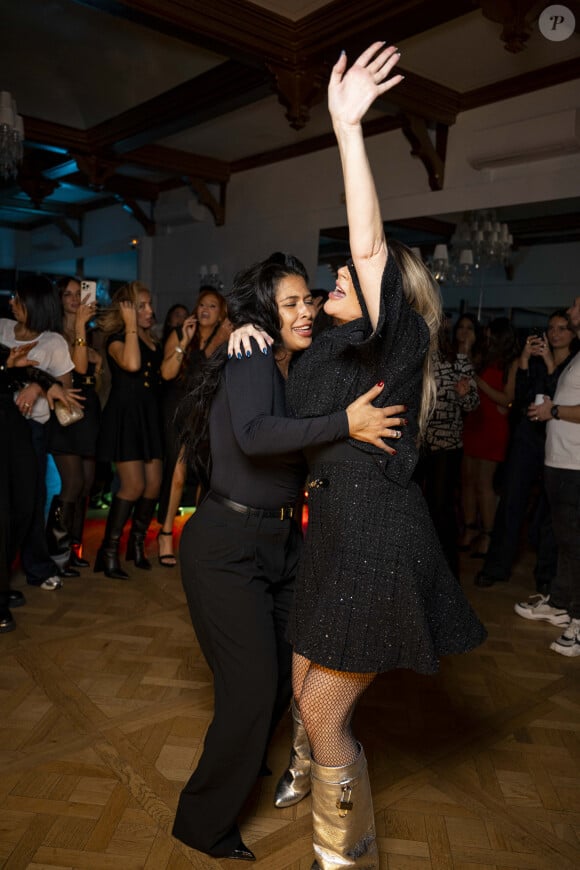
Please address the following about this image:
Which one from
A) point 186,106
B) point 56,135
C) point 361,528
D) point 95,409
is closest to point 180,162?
point 56,135

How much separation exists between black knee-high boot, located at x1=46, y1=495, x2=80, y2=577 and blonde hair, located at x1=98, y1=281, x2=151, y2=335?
1000 mm

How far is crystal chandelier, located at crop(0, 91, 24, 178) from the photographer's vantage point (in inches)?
188

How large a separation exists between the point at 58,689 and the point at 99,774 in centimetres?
60

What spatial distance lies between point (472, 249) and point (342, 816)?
184 inches

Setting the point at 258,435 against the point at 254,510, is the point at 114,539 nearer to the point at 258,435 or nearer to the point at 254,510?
the point at 254,510

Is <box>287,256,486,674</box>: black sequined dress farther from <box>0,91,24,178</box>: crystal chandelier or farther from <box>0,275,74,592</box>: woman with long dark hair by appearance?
<box>0,91,24,178</box>: crystal chandelier

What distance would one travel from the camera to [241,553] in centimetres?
172

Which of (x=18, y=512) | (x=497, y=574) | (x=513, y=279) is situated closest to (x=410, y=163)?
(x=513, y=279)

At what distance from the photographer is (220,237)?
7.94 m

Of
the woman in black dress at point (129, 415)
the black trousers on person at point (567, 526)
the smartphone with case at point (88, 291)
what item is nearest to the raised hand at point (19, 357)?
the smartphone with case at point (88, 291)

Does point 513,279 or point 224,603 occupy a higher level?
point 513,279

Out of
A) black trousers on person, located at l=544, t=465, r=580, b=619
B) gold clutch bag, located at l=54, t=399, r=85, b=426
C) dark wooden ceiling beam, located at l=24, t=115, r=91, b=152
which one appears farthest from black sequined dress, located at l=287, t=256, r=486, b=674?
dark wooden ceiling beam, located at l=24, t=115, r=91, b=152

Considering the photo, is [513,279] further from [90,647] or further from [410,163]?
[90,647]

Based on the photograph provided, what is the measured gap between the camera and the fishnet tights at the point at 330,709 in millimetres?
1473
